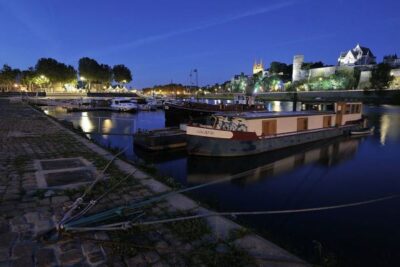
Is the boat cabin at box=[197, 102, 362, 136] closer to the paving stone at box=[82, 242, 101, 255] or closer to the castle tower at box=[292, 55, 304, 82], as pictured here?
the paving stone at box=[82, 242, 101, 255]

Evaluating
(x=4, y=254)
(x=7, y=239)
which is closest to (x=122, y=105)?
(x=7, y=239)

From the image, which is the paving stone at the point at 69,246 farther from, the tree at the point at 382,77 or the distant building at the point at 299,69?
the distant building at the point at 299,69

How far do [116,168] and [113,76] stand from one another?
13099cm

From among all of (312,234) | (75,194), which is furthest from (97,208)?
(312,234)

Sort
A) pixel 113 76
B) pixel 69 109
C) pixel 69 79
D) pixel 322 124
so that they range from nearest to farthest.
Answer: pixel 322 124, pixel 69 109, pixel 69 79, pixel 113 76

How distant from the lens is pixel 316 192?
1402cm

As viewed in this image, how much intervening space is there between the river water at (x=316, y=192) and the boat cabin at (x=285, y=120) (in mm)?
1759

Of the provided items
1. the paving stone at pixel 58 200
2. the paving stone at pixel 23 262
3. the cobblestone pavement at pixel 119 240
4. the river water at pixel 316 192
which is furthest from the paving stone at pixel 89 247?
the river water at pixel 316 192

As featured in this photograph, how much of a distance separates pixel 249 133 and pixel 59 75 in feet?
346

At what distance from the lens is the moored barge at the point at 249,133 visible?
20.2 metres

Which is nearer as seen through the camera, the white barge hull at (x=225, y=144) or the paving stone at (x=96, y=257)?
the paving stone at (x=96, y=257)

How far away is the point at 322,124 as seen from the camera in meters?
28.0

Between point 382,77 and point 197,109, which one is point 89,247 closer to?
point 197,109

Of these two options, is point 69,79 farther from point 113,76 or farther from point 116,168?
point 116,168
